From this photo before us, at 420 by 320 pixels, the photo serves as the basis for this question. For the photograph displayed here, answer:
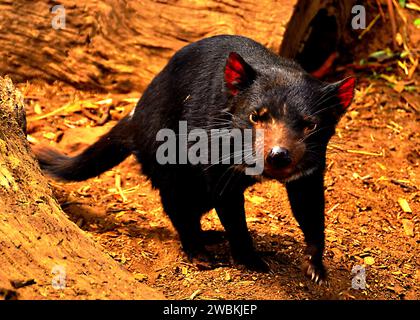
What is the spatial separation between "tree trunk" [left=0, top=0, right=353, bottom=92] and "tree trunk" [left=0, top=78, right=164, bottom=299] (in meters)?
2.42

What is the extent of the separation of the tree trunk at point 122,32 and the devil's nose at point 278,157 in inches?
90.7

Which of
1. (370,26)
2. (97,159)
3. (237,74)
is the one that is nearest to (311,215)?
(237,74)

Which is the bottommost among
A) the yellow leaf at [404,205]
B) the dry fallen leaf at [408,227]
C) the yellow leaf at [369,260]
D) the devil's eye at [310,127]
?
the yellow leaf at [369,260]

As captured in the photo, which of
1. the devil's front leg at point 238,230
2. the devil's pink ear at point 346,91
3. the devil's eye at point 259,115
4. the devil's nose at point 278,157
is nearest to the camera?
the devil's nose at point 278,157

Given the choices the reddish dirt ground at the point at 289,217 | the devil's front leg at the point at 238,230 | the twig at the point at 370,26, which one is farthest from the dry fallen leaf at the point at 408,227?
the twig at the point at 370,26

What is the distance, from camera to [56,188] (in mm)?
4918

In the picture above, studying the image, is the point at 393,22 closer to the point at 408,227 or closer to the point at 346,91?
the point at 408,227

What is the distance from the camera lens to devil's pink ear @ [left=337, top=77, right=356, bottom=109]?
353 cm

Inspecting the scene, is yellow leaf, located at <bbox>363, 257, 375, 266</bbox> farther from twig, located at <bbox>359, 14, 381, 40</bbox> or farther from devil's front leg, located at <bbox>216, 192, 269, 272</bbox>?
twig, located at <bbox>359, 14, 381, 40</bbox>

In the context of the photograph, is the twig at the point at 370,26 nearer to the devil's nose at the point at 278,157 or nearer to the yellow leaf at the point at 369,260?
the yellow leaf at the point at 369,260

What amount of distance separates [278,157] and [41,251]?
4.17 ft

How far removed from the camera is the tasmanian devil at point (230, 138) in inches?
135

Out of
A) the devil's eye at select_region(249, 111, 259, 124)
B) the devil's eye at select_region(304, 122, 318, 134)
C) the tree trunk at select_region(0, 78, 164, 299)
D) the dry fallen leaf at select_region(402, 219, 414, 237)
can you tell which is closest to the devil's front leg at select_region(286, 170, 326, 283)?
the devil's eye at select_region(304, 122, 318, 134)

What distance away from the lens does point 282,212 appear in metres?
4.78
